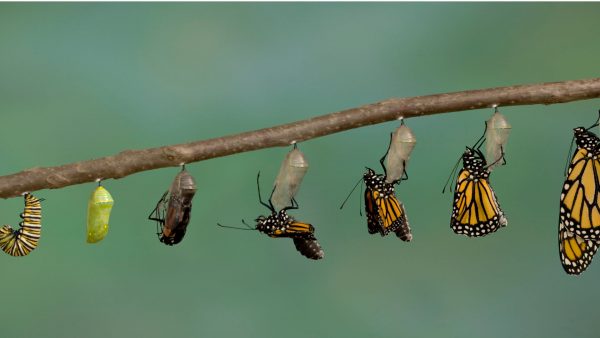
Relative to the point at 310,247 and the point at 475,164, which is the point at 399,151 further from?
the point at 310,247

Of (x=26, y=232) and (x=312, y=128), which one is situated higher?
(x=312, y=128)

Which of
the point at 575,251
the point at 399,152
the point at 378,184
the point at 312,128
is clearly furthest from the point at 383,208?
the point at 575,251

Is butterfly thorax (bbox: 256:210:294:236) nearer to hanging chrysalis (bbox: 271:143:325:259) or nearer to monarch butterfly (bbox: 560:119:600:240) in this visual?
hanging chrysalis (bbox: 271:143:325:259)

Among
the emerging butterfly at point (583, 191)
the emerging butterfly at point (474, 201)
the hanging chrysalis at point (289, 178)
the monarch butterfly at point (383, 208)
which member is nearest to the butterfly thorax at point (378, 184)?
the monarch butterfly at point (383, 208)

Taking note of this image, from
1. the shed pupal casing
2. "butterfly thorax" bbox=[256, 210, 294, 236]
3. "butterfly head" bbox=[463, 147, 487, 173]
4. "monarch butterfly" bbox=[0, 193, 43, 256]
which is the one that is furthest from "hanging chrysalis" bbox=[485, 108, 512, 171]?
"monarch butterfly" bbox=[0, 193, 43, 256]

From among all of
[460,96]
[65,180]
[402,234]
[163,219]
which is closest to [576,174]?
[460,96]

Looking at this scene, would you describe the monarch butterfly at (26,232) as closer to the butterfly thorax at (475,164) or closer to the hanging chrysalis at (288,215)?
the hanging chrysalis at (288,215)

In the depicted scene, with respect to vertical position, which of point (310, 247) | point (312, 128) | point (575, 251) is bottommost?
point (575, 251)
